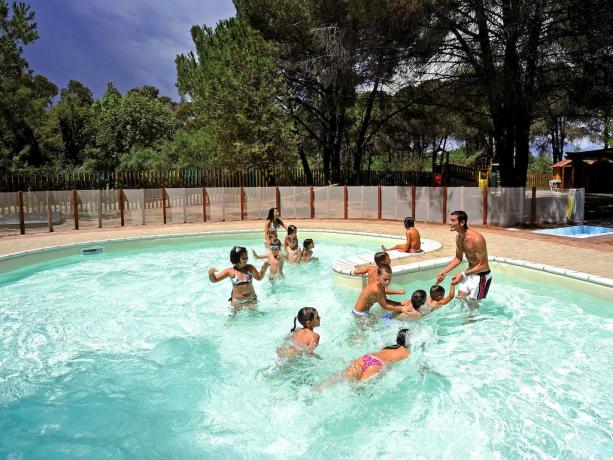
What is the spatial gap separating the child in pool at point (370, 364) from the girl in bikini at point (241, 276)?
2.34m

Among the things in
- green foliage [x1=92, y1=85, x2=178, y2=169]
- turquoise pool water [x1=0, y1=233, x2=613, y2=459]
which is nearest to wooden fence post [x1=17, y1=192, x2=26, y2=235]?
turquoise pool water [x1=0, y1=233, x2=613, y2=459]

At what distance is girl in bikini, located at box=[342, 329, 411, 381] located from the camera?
16.2 feet

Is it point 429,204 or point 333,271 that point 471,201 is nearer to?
point 429,204

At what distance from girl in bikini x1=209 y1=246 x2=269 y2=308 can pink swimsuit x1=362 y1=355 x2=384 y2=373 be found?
2449mm

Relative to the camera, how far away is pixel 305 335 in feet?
17.6

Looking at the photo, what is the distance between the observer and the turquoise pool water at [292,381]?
441cm

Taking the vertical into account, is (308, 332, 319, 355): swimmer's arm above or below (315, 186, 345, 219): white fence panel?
below

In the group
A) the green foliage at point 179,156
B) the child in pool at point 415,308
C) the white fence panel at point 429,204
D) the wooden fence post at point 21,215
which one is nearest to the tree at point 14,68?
the wooden fence post at point 21,215

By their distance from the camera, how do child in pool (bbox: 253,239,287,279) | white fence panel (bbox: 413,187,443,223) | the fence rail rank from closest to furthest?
child in pool (bbox: 253,239,287,279) → the fence rail → white fence panel (bbox: 413,187,443,223)

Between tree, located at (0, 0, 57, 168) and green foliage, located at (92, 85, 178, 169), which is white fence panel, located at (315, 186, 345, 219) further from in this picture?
green foliage, located at (92, 85, 178, 169)

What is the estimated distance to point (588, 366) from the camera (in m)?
5.79

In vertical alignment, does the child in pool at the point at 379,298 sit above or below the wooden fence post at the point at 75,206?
below

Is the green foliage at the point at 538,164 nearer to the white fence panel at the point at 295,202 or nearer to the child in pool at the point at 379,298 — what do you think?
the white fence panel at the point at 295,202

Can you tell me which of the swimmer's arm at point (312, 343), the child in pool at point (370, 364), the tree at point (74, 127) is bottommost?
the child in pool at point (370, 364)
